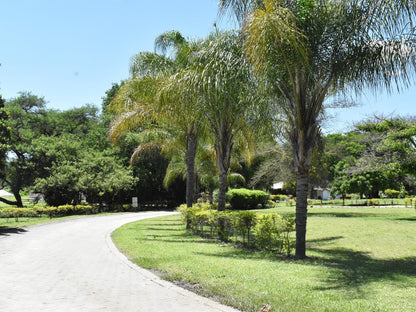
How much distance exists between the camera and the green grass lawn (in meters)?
5.69

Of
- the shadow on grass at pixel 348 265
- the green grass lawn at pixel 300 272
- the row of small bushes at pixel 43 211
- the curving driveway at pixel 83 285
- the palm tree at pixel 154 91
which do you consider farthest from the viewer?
the row of small bushes at pixel 43 211

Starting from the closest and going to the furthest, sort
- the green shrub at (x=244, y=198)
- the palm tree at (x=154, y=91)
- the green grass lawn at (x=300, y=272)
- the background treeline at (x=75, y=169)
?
the green grass lawn at (x=300, y=272) < the palm tree at (x=154, y=91) < the background treeline at (x=75, y=169) < the green shrub at (x=244, y=198)

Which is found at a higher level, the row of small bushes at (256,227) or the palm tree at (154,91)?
the palm tree at (154,91)

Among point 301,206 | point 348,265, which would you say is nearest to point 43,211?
point 301,206

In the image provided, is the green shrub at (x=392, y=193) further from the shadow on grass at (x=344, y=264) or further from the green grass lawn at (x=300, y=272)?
the shadow on grass at (x=344, y=264)

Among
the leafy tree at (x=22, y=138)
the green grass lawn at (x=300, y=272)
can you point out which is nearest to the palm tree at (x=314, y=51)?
the green grass lawn at (x=300, y=272)

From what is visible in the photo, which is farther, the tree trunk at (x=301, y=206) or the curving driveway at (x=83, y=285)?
the tree trunk at (x=301, y=206)

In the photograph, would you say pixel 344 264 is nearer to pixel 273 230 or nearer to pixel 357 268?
pixel 357 268


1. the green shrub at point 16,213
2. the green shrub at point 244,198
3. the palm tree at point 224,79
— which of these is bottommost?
the green shrub at point 16,213

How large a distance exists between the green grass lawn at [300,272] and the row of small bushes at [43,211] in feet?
55.2

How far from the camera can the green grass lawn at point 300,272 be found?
18.7ft

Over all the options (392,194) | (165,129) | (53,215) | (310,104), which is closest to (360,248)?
(310,104)

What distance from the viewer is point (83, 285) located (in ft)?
23.5

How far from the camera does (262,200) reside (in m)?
36.8
